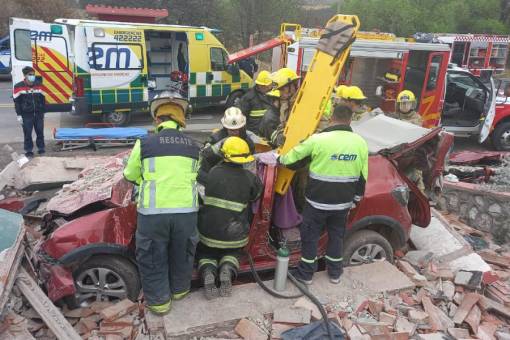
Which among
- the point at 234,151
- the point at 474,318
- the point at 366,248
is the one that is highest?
the point at 234,151

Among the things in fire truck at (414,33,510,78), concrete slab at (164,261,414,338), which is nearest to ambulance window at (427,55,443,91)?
concrete slab at (164,261,414,338)

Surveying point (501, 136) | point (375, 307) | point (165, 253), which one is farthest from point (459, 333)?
point (501, 136)

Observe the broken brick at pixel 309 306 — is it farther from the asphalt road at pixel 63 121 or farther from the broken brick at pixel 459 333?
the asphalt road at pixel 63 121

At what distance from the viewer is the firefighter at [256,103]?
6.59m

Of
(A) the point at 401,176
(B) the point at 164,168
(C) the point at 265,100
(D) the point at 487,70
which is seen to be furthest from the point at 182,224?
(D) the point at 487,70

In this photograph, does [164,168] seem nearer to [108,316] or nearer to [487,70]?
[108,316]

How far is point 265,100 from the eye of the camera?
21.6ft

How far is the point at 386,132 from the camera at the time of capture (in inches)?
193

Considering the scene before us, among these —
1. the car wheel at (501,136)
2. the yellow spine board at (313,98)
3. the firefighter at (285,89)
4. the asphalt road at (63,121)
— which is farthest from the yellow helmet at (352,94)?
the car wheel at (501,136)

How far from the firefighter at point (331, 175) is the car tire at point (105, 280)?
1.53m

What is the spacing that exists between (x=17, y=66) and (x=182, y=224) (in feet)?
28.8

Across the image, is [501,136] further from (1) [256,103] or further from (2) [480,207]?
(1) [256,103]

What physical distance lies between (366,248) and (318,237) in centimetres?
77

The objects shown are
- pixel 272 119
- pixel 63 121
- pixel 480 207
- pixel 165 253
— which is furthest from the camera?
pixel 63 121
